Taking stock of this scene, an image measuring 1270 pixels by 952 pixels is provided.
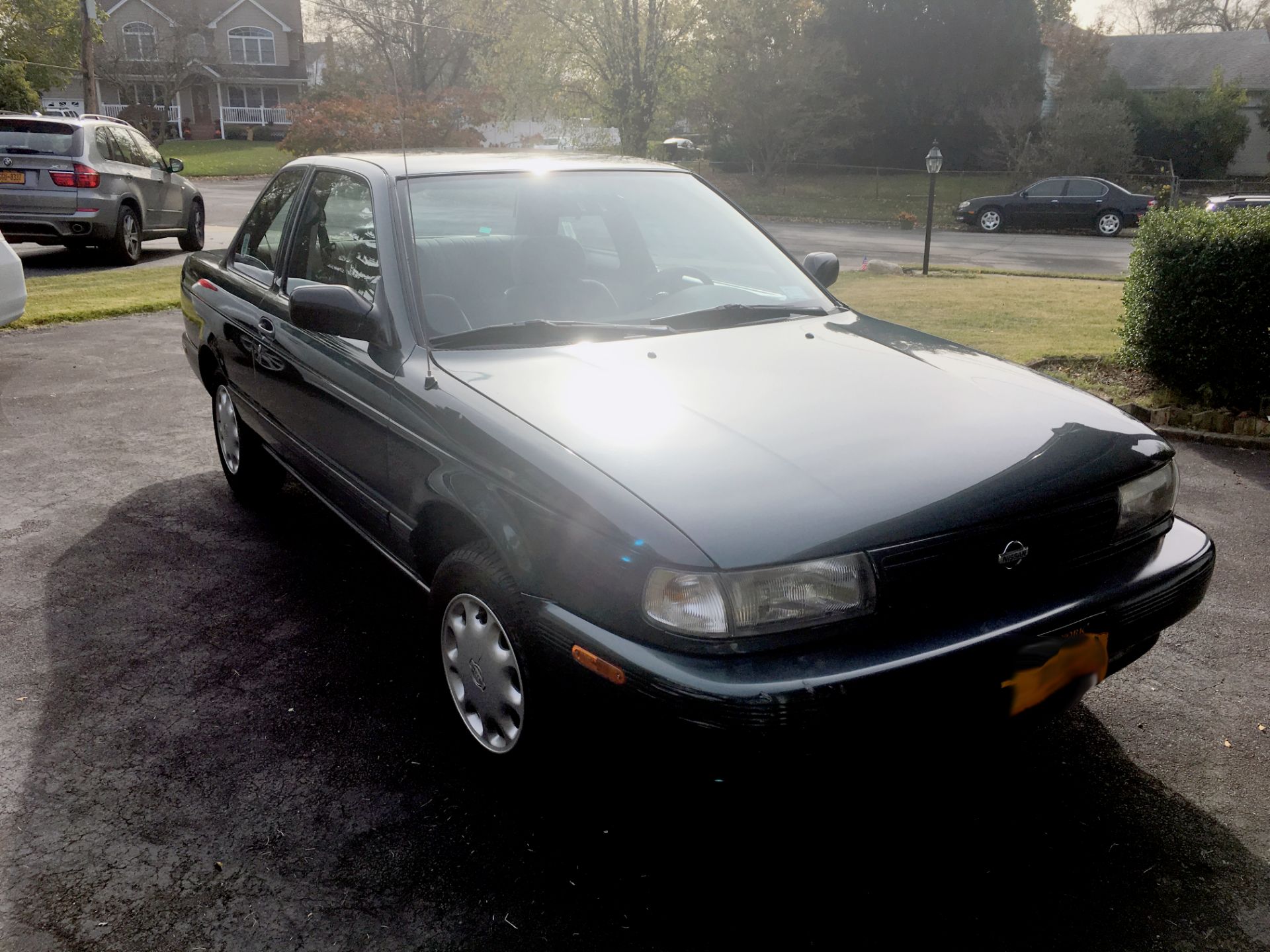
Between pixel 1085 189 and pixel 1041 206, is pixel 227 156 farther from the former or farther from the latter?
pixel 1085 189

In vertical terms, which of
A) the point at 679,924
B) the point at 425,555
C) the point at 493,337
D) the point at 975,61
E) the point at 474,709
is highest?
the point at 975,61

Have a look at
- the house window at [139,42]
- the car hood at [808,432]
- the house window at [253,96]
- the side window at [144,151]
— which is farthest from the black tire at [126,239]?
the house window at [253,96]

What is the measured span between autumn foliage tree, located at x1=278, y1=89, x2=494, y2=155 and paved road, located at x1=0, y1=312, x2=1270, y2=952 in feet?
80.7

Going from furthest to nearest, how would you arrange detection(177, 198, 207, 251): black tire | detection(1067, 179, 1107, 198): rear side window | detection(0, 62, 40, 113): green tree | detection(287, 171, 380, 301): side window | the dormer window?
1. the dormer window
2. detection(0, 62, 40, 113): green tree
3. detection(1067, 179, 1107, 198): rear side window
4. detection(177, 198, 207, 251): black tire
5. detection(287, 171, 380, 301): side window

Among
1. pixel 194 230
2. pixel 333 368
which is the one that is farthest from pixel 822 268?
pixel 194 230

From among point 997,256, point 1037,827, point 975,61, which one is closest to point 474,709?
point 1037,827

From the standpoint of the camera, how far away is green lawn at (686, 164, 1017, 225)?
30328 millimetres

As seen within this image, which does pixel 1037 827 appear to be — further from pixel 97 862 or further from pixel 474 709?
pixel 97 862

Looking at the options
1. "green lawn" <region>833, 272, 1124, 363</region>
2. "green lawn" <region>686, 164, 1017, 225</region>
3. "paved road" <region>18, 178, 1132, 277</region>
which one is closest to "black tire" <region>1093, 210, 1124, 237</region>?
"paved road" <region>18, 178, 1132, 277</region>

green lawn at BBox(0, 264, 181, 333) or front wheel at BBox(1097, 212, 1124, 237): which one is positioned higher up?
front wheel at BBox(1097, 212, 1124, 237)

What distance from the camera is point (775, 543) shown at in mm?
2193

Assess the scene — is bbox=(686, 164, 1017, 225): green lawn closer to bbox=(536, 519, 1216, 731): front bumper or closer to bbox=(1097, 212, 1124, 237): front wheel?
bbox=(1097, 212, 1124, 237): front wheel

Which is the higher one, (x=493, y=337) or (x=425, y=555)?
(x=493, y=337)

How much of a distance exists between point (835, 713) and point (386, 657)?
1993mm
